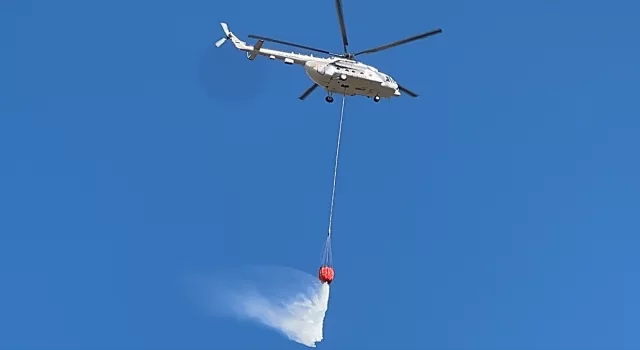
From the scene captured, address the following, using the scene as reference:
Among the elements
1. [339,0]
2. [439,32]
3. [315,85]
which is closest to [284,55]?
[315,85]

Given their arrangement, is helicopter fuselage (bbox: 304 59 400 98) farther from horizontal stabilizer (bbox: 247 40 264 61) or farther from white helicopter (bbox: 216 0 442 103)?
horizontal stabilizer (bbox: 247 40 264 61)

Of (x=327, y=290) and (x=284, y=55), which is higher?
(x=284, y=55)

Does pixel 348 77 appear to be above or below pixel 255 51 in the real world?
below

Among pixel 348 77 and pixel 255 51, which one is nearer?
pixel 348 77

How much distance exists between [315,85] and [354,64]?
2.11 m

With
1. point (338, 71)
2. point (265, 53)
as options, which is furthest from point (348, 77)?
→ point (265, 53)

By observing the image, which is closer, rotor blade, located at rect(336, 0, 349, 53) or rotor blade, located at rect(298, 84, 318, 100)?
rotor blade, located at rect(336, 0, 349, 53)

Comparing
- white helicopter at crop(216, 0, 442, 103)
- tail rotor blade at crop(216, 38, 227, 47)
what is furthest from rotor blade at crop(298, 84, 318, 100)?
tail rotor blade at crop(216, 38, 227, 47)

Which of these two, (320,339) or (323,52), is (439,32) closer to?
(323,52)

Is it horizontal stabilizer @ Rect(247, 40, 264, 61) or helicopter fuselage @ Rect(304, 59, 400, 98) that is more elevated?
horizontal stabilizer @ Rect(247, 40, 264, 61)

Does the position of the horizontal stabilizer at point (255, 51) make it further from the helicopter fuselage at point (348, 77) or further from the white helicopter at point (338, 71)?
the helicopter fuselage at point (348, 77)

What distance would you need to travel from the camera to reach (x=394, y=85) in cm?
4312

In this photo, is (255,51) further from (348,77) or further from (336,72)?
(348,77)

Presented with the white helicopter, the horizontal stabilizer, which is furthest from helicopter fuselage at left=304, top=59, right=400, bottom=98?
the horizontal stabilizer
